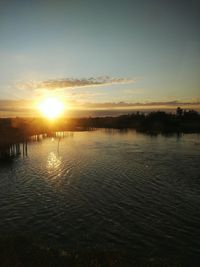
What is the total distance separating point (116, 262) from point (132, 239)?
4.03 meters

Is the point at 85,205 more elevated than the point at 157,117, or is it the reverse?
the point at 157,117

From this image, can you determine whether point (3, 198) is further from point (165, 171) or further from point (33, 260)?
point (165, 171)

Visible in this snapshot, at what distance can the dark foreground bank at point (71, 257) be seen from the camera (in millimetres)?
12688

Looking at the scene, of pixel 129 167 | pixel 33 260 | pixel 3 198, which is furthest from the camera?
pixel 129 167

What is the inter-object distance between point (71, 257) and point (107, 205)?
396 inches

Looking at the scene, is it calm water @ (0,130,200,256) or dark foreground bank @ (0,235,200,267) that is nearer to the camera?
dark foreground bank @ (0,235,200,267)

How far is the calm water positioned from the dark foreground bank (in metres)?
0.99

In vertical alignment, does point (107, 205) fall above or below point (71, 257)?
below

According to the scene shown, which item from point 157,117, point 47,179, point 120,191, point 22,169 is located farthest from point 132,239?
point 157,117

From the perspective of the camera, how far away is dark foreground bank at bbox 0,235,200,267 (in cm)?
1269

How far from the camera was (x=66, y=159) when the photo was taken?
48.8 metres

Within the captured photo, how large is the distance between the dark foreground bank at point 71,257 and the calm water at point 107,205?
0.99m

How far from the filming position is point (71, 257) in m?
13.7

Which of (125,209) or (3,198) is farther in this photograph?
(3,198)
